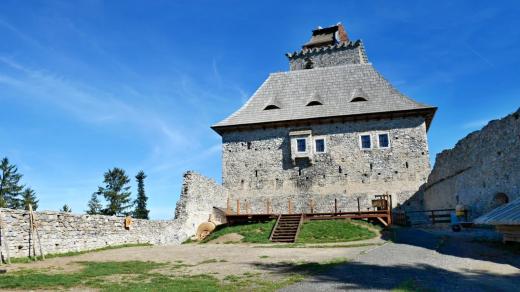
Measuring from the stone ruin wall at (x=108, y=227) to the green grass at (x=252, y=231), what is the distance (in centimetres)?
151

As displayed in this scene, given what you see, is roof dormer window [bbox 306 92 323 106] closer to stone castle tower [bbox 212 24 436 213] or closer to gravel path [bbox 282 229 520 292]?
stone castle tower [bbox 212 24 436 213]

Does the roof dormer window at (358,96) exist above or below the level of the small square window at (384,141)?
above

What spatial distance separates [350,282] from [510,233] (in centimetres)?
618

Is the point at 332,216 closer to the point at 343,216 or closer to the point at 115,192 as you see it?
the point at 343,216

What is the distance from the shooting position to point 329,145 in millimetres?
25219

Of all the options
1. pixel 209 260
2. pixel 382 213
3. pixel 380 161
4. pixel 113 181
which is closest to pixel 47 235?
pixel 209 260

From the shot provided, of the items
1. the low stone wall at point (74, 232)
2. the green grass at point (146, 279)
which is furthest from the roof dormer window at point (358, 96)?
the green grass at point (146, 279)

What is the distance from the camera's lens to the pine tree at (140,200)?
167 feet

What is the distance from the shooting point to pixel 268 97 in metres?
28.2

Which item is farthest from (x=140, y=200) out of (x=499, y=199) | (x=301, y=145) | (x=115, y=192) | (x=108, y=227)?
(x=499, y=199)

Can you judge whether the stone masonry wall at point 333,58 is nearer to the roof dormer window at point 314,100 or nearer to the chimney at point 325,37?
the chimney at point 325,37

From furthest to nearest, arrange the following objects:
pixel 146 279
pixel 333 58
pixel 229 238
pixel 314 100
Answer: pixel 333 58, pixel 314 100, pixel 229 238, pixel 146 279

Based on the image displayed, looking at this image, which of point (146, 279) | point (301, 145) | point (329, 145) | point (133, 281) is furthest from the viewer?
point (301, 145)

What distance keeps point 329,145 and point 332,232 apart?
8773mm
